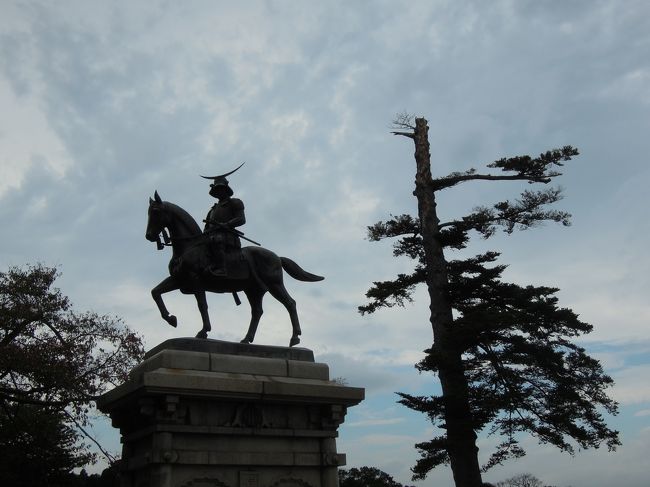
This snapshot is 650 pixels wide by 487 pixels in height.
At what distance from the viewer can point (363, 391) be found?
10.0 m

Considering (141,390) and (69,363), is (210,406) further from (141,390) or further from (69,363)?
(69,363)

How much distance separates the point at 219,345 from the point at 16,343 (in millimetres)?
12106

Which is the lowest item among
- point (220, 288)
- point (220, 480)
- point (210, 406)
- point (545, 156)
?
point (220, 480)

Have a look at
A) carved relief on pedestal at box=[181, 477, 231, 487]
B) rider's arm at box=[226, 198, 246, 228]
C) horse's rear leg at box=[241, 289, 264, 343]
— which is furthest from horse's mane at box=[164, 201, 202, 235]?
carved relief on pedestal at box=[181, 477, 231, 487]

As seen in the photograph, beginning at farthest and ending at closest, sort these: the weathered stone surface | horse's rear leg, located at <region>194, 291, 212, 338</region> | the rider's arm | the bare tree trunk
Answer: the bare tree trunk, the rider's arm, horse's rear leg, located at <region>194, 291, 212, 338</region>, the weathered stone surface

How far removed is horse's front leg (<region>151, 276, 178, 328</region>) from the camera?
33.2 feet

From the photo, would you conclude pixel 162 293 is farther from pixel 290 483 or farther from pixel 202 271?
pixel 290 483

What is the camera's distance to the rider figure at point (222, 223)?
10.3 m

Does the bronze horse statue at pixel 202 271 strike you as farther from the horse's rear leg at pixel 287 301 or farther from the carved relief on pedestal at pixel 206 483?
the carved relief on pedestal at pixel 206 483

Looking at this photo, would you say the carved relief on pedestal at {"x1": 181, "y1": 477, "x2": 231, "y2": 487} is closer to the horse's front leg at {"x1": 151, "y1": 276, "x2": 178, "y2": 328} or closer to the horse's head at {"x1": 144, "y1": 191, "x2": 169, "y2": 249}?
the horse's front leg at {"x1": 151, "y1": 276, "x2": 178, "y2": 328}

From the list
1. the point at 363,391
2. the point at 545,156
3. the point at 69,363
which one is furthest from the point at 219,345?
the point at 545,156

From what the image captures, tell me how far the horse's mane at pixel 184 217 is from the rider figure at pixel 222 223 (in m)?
0.16

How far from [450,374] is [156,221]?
11.3 meters

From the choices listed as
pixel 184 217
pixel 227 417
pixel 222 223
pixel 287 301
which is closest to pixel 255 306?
pixel 287 301
